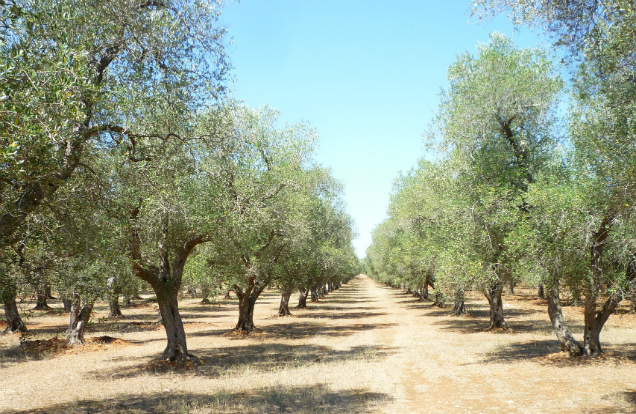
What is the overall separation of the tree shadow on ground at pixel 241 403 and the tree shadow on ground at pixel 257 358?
3.43 meters

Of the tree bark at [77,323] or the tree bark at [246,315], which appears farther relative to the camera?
the tree bark at [246,315]

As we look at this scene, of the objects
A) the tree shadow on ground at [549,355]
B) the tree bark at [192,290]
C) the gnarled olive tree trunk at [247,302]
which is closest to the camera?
the tree shadow on ground at [549,355]

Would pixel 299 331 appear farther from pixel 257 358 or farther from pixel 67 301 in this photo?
pixel 67 301

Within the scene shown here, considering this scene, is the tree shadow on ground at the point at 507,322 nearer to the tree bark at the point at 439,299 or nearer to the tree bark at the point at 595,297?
the tree bark at the point at 439,299

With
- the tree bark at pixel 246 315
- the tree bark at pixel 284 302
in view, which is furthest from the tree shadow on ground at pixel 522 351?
the tree bark at pixel 284 302

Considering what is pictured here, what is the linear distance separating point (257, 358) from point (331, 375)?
5.55 m

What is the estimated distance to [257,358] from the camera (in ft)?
69.5

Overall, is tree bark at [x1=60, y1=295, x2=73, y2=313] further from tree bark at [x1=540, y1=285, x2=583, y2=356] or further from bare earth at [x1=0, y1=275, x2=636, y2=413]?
tree bark at [x1=540, y1=285, x2=583, y2=356]

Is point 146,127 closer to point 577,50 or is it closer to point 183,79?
point 183,79

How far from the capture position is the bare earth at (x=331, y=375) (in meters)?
12.8

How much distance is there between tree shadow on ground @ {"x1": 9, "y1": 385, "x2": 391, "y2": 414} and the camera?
12.4 meters

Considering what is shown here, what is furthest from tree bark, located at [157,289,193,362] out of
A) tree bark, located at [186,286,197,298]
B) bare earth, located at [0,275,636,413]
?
tree bark, located at [186,286,197,298]

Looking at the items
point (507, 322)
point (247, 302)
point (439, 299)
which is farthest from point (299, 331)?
point (507, 322)

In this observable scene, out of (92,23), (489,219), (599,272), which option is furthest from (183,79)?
(599,272)
